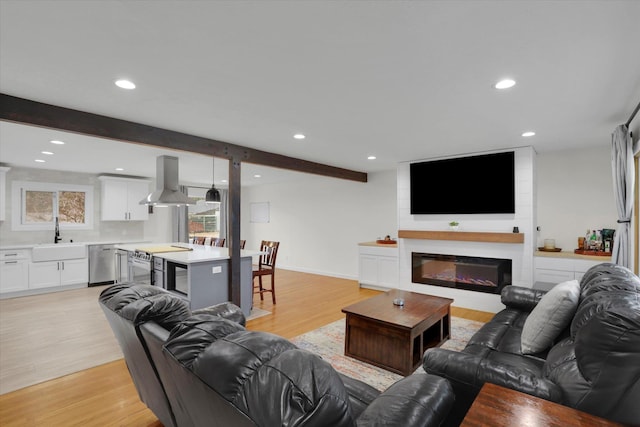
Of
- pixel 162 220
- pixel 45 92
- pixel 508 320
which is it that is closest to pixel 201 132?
pixel 45 92

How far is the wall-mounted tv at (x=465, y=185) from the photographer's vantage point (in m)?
4.65

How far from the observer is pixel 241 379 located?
2.86 ft

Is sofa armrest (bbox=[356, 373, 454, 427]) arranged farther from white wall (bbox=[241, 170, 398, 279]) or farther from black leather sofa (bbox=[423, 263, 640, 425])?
white wall (bbox=[241, 170, 398, 279])

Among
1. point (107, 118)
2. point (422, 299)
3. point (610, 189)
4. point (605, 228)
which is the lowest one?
point (422, 299)

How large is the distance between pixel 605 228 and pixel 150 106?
579 cm

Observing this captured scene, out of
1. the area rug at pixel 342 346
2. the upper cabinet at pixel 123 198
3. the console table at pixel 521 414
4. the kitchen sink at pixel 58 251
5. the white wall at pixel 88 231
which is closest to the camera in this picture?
the console table at pixel 521 414

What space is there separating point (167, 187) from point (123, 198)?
2.98 m

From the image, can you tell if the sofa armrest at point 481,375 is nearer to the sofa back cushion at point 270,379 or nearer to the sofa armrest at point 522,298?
the sofa back cushion at point 270,379

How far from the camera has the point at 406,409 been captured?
4.05 ft

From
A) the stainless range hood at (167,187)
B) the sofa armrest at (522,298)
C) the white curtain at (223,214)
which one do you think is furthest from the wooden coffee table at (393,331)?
the white curtain at (223,214)

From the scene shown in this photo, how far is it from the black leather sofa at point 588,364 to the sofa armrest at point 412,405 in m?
0.36

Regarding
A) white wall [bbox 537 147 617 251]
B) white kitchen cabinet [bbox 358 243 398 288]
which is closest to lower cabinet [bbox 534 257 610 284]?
white wall [bbox 537 147 617 251]

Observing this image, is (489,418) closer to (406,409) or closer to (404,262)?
(406,409)

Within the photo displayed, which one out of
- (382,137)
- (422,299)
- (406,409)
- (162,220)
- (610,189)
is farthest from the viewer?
(162,220)
